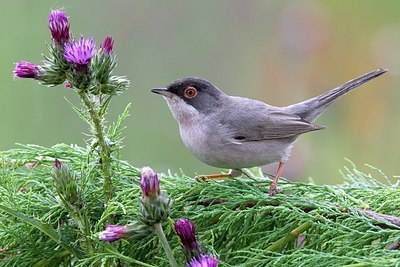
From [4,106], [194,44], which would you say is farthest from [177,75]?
[4,106]

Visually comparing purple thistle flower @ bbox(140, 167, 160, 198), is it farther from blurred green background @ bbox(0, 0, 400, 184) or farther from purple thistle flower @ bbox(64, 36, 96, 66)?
blurred green background @ bbox(0, 0, 400, 184)

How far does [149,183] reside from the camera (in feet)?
8.62

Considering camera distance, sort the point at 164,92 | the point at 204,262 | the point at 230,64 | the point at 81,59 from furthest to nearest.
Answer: the point at 230,64
the point at 164,92
the point at 81,59
the point at 204,262

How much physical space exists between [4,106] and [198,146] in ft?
10.1

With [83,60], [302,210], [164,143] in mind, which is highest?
[83,60]

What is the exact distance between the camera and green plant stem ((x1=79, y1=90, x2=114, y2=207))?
2.92 meters

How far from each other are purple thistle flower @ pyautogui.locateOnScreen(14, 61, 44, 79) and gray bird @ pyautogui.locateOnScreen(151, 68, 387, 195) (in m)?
1.48

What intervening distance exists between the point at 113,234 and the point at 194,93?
218cm

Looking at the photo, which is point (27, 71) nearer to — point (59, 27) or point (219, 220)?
point (59, 27)

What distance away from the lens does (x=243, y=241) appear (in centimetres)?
305

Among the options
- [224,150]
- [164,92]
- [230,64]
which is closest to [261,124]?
[224,150]

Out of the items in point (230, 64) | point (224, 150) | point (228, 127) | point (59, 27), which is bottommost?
point (224, 150)

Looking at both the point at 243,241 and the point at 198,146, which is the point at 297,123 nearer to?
the point at 198,146

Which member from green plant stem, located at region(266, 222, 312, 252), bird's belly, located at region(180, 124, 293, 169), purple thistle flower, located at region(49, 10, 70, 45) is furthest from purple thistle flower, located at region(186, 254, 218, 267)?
bird's belly, located at region(180, 124, 293, 169)
